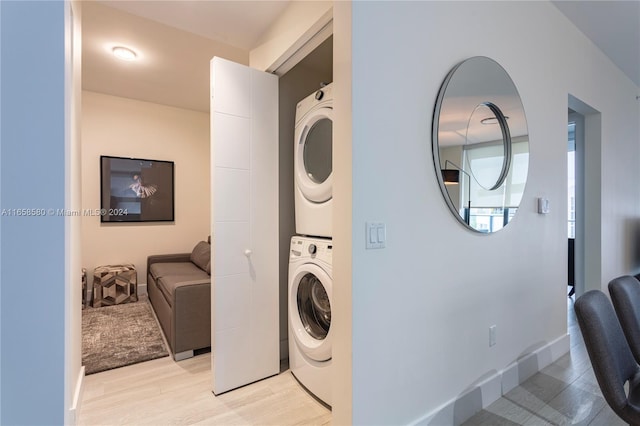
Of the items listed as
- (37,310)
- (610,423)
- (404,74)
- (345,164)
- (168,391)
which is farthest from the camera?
(168,391)

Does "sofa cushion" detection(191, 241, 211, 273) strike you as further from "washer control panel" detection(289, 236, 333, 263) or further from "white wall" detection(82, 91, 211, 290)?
"washer control panel" detection(289, 236, 333, 263)

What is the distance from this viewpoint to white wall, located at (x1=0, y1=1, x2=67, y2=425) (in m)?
0.89

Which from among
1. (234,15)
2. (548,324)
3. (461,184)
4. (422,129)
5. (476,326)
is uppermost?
(234,15)

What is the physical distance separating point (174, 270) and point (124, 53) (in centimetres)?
220

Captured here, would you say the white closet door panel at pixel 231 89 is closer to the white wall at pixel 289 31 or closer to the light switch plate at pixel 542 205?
the white wall at pixel 289 31

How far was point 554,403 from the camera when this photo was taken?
1.78 m

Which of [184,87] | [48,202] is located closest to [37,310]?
[48,202]

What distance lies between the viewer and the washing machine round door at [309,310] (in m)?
1.92

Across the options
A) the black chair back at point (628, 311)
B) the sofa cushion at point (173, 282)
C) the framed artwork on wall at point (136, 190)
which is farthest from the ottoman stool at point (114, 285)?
the black chair back at point (628, 311)

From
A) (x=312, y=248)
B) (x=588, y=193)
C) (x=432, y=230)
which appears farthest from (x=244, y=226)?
(x=588, y=193)

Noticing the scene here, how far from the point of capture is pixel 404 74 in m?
1.42

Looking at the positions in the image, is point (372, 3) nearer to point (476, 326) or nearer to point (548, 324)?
point (476, 326)

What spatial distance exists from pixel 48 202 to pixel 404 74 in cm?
143

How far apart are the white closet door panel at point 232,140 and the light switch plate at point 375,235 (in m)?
1.14
